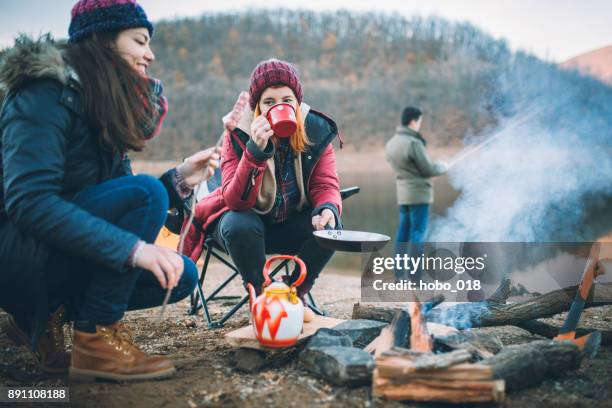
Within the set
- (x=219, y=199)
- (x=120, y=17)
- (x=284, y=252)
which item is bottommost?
(x=284, y=252)

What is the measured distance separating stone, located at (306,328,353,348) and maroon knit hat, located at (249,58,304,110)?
122 centimetres

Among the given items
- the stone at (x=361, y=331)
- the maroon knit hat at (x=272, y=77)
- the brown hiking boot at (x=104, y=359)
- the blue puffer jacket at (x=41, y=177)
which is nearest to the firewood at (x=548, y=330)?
the stone at (x=361, y=331)

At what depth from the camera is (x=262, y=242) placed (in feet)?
8.30

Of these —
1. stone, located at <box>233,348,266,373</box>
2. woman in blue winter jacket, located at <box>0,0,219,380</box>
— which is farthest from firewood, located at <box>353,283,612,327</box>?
woman in blue winter jacket, located at <box>0,0,219,380</box>

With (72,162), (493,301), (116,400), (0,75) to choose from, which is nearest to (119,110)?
(72,162)

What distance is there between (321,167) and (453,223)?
298 cm

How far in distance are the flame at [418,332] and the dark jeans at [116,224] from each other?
106 centimetres

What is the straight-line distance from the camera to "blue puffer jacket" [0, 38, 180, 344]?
63.7 inches

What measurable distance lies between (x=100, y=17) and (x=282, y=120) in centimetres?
87

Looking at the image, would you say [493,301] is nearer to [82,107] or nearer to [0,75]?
[82,107]

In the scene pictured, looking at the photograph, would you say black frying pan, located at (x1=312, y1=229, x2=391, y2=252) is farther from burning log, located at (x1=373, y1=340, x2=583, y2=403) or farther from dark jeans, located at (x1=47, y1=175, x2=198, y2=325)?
dark jeans, located at (x1=47, y1=175, x2=198, y2=325)

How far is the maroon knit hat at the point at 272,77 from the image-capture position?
259cm

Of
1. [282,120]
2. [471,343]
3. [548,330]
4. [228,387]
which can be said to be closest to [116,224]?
[228,387]

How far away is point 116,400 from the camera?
1.78m
